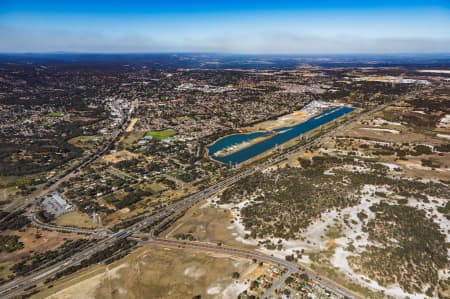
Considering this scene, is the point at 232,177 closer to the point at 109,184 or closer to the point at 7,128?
the point at 109,184

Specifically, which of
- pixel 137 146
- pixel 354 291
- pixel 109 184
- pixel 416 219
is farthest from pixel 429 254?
pixel 137 146

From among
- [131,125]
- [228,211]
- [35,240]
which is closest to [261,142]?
[228,211]

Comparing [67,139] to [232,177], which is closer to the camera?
[232,177]

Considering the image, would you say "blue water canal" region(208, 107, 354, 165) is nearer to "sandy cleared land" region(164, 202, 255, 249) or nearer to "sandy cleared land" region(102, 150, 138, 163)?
"sandy cleared land" region(102, 150, 138, 163)

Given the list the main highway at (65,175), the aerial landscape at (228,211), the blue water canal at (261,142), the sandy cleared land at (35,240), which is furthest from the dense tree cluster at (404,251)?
the main highway at (65,175)

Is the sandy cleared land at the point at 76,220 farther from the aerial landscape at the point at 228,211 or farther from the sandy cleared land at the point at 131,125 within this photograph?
the sandy cleared land at the point at 131,125

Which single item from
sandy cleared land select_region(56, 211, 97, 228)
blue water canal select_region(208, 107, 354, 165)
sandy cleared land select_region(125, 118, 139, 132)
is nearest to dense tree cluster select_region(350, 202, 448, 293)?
blue water canal select_region(208, 107, 354, 165)
